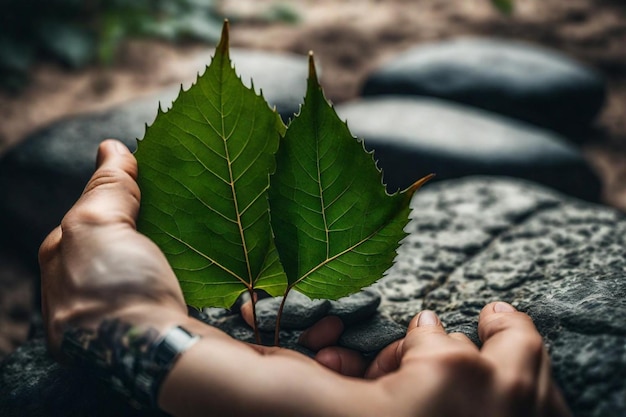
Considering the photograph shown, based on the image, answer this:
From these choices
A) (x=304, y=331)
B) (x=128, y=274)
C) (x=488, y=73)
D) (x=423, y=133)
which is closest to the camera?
(x=128, y=274)

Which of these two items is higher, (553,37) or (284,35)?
(553,37)

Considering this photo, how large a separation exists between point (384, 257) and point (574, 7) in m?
3.33

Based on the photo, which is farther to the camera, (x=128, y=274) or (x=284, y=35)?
(x=284, y=35)

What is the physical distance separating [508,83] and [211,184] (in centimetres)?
205

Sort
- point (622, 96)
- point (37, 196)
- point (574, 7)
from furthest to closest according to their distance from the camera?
1. point (574, 7)
2. point (622, 96)
3. point (37, 196)

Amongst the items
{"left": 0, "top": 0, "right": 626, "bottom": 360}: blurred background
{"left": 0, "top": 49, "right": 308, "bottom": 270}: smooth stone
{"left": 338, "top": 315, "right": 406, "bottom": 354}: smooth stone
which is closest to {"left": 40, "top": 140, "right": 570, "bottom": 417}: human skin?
{"left": 338, "top": 315, "right": 406, "bottom": 354}: smooth stone

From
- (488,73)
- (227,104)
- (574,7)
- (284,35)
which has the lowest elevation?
(227,104)

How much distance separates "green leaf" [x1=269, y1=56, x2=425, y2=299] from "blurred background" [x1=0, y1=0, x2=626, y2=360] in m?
1.74

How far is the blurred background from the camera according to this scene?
9.05ft

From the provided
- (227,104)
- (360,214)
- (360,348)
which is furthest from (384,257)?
(227,104)

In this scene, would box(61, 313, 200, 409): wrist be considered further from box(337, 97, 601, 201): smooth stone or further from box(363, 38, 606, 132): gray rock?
box(363, 38, 606, 132): gray rock

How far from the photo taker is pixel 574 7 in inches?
143

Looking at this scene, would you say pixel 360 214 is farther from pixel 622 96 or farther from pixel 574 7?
pixel 574 7

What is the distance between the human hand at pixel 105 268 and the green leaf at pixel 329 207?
7.2 inches
